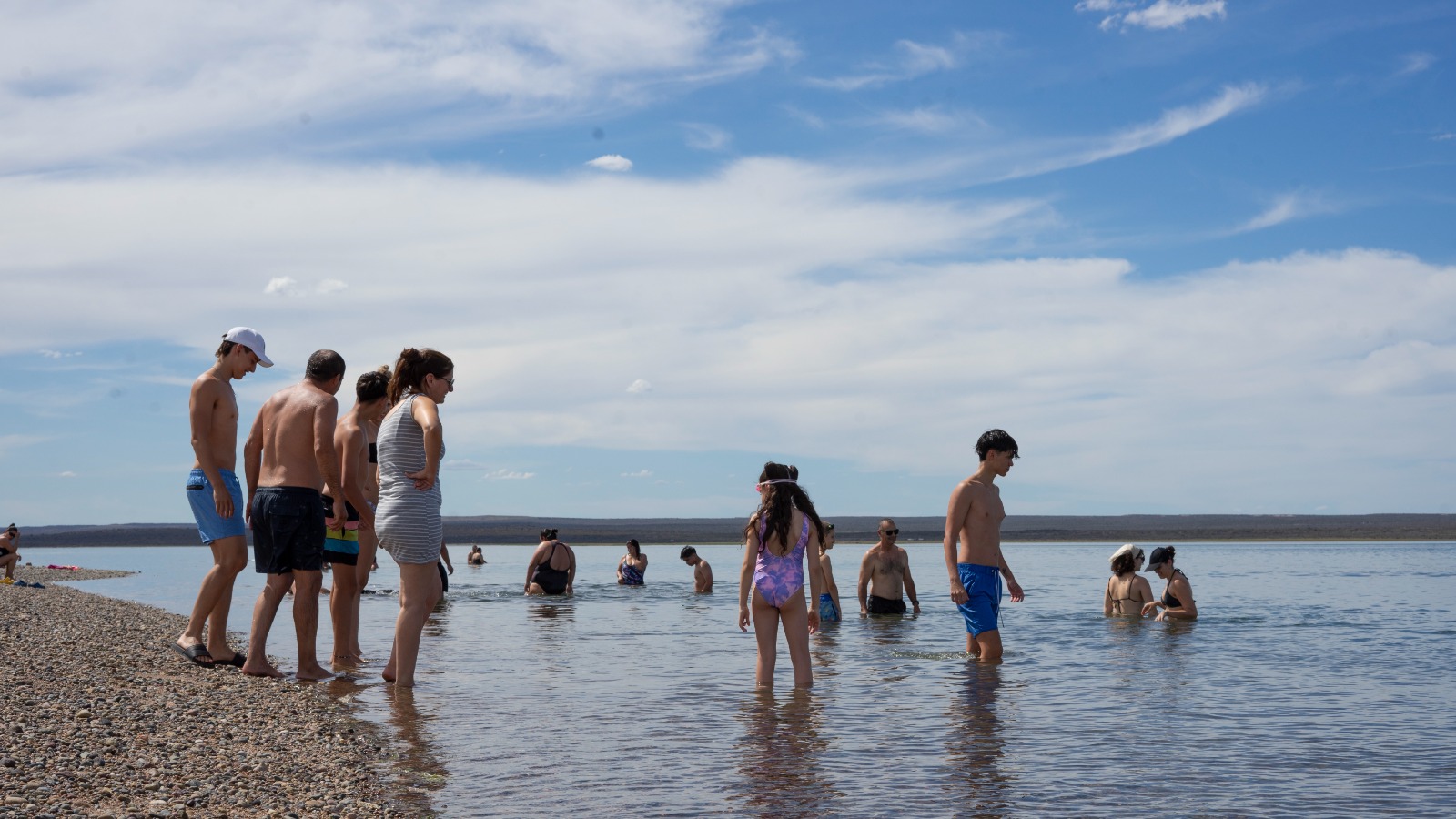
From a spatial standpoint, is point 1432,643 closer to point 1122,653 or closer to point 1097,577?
point 1122,653

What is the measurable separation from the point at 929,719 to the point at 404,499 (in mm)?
3762

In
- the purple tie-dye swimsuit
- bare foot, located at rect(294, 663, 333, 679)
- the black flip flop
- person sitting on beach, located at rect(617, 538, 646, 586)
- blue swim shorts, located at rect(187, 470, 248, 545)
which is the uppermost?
blue swim shorts, located at rect(187, 470, 248, 545)

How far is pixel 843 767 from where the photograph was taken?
6473 mm

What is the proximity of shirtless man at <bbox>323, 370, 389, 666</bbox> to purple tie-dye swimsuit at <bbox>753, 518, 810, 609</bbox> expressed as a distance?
2.77 meters

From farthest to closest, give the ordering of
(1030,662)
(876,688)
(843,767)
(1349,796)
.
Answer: (1030,662)
(876,688)
(843,767)
(1349,796)

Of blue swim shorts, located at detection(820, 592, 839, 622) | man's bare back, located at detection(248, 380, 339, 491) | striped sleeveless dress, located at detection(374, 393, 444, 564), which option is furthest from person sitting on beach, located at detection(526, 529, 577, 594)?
striped sleeveless dress, located at detection(374, 393, 444, 564)

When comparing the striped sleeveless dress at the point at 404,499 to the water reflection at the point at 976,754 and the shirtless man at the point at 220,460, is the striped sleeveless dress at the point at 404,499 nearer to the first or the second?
the shirtless man at the point at 220,460

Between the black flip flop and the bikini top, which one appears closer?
the black flip flop

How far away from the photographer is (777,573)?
27.8 feet

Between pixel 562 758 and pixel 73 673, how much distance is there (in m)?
3.75

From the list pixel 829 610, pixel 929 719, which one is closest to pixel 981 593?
pixel 929 719

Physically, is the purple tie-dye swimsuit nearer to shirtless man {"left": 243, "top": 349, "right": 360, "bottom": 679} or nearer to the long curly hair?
the long curly hair

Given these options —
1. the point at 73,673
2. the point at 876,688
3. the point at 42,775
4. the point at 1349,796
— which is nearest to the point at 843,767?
the point at 1349,796

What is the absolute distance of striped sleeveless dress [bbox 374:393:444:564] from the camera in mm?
7445
